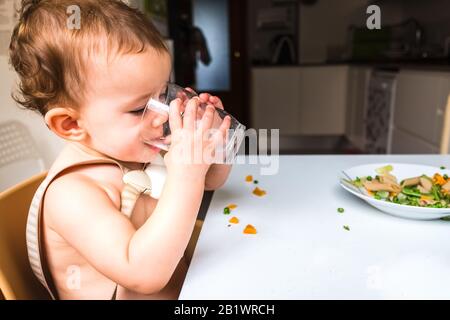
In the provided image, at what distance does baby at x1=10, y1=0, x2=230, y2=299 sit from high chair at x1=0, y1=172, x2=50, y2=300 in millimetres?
26

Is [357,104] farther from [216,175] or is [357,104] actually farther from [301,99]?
[216,175]

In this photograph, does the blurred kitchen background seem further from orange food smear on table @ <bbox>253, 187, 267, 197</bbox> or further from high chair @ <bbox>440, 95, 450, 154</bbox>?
orange food smear on table @ <bbox>253, 187, 267, 197</bbox>

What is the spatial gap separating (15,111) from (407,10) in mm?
3831

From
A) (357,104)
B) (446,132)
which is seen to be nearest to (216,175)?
(446,132)

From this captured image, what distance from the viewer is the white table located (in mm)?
414

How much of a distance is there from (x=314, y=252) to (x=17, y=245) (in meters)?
0.44

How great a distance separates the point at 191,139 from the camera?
1.63ft

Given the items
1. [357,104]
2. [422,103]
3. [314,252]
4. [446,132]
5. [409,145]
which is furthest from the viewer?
[357,104]

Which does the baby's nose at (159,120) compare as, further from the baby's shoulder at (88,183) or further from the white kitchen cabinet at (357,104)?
the white kitchen cabinet at (357,104)

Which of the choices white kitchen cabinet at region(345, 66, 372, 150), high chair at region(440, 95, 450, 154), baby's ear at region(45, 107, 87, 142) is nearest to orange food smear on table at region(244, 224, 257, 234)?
baby's ear at region(45, 107, 87, 142)

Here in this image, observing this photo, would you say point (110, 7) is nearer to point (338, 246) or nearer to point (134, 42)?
point (134, 42)

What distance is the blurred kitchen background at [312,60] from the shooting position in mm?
3320

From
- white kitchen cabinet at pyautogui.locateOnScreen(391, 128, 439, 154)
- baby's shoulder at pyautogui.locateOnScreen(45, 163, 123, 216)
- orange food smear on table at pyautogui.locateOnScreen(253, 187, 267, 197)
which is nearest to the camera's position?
baby's shoulder at pyautogui.locateOnScreen(45, 163, 123, 216)

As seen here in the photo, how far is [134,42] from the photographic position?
0.57 m
